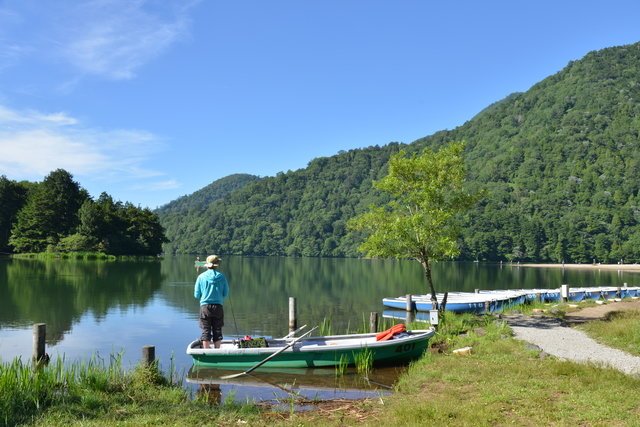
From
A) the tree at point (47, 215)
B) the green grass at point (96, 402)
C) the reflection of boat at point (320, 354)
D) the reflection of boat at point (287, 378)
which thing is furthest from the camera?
the tree at point (47, 215)

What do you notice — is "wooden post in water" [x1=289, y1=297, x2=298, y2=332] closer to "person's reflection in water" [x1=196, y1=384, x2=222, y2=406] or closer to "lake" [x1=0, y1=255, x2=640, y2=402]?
"lake" [x1=0, y1=255, x2=640, y2=402]

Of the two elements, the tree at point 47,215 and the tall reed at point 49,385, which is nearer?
the tall reed at point 49,385

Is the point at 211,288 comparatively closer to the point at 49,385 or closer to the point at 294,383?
the point at 294,383

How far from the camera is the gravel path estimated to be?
43.2 ft

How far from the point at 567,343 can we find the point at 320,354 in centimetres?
777

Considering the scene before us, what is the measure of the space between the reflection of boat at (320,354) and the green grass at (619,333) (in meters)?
5.62

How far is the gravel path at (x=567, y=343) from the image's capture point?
518 inches

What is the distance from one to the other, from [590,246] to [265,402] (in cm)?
14435

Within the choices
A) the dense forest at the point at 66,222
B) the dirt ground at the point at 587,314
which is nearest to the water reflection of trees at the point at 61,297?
the dirt ground at the point at 587,314

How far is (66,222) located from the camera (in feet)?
305

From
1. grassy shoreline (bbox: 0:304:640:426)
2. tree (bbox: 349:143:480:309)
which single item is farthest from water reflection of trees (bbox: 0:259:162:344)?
tree (bbox: 349:143:480:309)

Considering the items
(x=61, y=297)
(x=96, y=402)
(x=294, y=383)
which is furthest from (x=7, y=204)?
(x=96, y=402)

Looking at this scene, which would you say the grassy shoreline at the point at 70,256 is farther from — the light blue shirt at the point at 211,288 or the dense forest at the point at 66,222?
the light blue shirt at the point at 211,288

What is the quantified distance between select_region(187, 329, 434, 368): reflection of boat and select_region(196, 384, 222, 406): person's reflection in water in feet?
3.98
